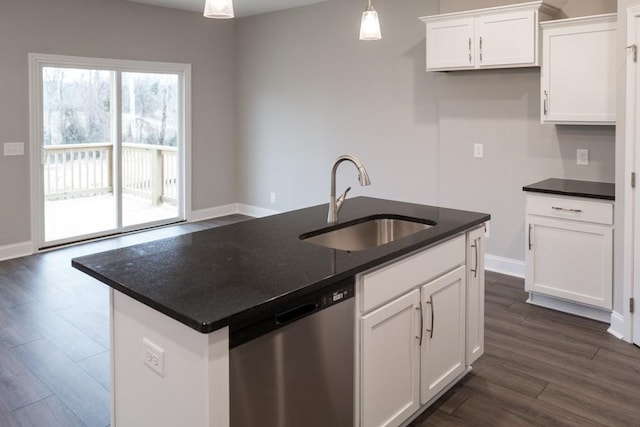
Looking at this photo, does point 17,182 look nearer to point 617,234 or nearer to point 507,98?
point 507,98

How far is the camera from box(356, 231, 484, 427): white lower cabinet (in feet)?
6.93

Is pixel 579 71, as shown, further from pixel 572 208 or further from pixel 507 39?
pixel 572 208

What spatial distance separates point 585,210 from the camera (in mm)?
3654

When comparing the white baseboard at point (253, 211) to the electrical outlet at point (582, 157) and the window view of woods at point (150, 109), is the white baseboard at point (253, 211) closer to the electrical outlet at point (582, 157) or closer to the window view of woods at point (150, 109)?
the window view of woods at point (150, 109)

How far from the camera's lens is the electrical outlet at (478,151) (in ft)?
15.7

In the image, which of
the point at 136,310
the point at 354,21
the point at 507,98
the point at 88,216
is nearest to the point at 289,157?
the point at 354,21

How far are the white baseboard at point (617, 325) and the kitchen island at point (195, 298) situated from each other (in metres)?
1.81

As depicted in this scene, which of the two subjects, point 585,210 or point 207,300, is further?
point 585,210

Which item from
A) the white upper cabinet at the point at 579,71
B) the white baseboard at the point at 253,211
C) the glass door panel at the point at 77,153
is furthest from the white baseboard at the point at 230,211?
the white upper cabinet at the point at 579,71

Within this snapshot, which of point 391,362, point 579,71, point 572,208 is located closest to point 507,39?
point 579,71

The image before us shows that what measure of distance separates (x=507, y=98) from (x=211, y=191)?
4.14 m

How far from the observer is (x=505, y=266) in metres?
4.77

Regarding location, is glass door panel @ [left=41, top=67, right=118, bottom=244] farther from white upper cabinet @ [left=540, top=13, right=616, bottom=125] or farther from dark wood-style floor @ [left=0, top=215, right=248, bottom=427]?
white upper cabinet @ [left=540, top=13, right=616, bottom=125]

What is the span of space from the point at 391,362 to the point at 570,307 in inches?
88.9
